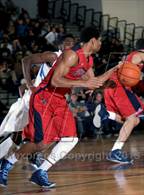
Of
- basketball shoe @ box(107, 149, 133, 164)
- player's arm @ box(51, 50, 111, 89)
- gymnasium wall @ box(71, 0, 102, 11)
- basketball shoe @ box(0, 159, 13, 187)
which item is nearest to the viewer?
player's arm @ box(51, 50, 111, 89)

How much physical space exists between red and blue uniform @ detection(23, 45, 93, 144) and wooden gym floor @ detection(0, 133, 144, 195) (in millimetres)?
485

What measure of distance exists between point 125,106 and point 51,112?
2.17 meters

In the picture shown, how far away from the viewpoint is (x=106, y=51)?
14.3 m

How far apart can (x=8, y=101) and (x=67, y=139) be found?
23.3ft

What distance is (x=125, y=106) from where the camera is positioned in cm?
748

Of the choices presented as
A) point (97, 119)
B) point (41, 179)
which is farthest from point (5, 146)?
point (97, 119)

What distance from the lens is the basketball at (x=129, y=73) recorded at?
22.2 feet

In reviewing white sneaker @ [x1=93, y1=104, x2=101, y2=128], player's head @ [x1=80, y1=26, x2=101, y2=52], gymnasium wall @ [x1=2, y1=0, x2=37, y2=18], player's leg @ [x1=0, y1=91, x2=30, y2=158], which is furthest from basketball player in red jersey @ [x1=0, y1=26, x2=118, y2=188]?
gymnasium wall @ [x1=2, y1=0, x2=37, y2=18]

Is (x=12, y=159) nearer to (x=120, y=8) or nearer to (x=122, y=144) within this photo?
(x=122, y=144)

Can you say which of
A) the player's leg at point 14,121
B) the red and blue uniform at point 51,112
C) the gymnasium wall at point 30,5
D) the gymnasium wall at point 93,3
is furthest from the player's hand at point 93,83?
the gymnasium wall at point 93,3

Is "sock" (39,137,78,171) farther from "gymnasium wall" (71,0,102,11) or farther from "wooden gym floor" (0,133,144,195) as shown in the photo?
"gymnasium wall" (71,0,102,11)

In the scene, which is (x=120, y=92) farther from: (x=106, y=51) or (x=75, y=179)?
(x=106, y=51)

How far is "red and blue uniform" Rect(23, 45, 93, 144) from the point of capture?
17.7 feet

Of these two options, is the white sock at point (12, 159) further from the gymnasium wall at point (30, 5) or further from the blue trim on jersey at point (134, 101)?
the gymnasium wall at point (30, 5)
